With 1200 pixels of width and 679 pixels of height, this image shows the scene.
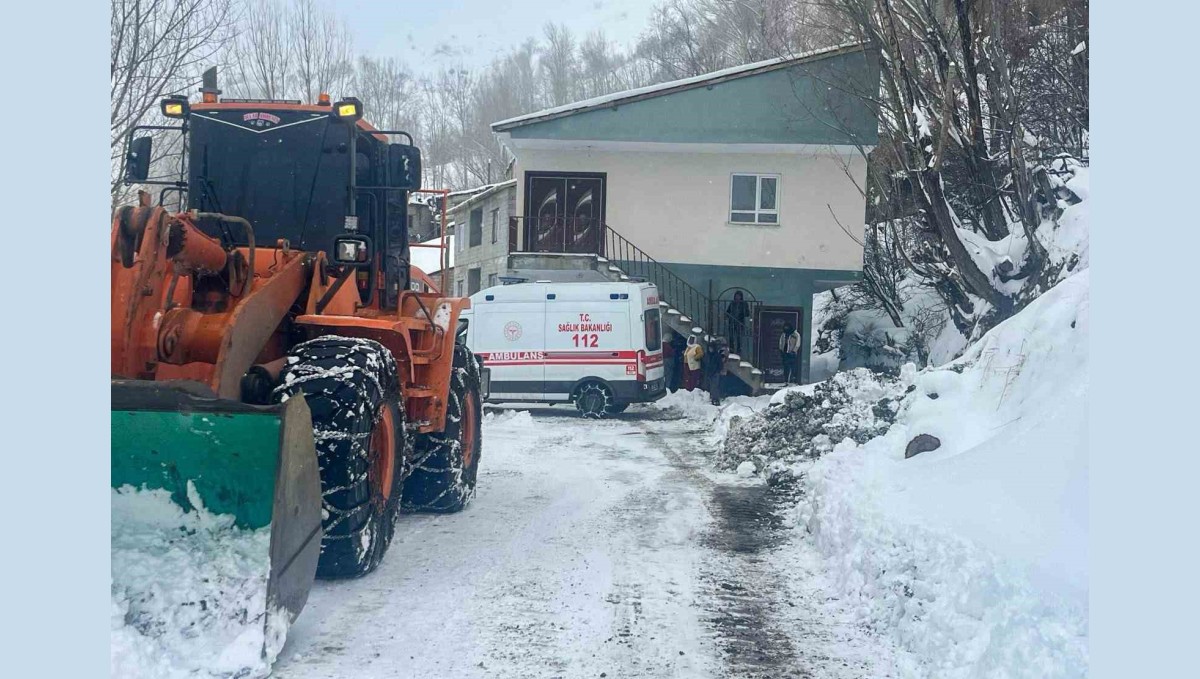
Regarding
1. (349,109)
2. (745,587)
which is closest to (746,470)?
(745,587)

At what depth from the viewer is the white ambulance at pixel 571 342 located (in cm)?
1894

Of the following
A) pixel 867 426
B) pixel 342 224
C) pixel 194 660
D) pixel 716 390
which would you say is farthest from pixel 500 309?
pixel 194 660

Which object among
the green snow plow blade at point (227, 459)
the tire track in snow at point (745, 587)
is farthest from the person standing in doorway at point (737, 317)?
the green snow plow blade at point (227, 459)

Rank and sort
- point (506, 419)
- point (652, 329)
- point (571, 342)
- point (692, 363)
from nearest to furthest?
point (506, 419)
point (571, 342)
point (652, 329)
point (692, 363)

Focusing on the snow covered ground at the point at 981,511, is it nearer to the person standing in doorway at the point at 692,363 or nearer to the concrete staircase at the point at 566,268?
the person standing in doorway at the point at 692,363

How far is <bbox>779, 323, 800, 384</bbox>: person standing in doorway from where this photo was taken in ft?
78.5

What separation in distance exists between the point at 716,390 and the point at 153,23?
14.2 metres

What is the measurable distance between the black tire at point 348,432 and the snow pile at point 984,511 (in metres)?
2.95

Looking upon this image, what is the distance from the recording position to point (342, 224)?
7094 mm

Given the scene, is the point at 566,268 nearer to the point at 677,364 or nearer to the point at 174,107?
the point at 677,364

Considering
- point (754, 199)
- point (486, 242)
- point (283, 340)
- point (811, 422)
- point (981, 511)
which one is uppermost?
point (754, 199)

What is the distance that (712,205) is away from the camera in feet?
83.7

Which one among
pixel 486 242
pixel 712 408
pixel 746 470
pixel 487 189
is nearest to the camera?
pixel 746 470

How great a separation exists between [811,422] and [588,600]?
696 centimetres
